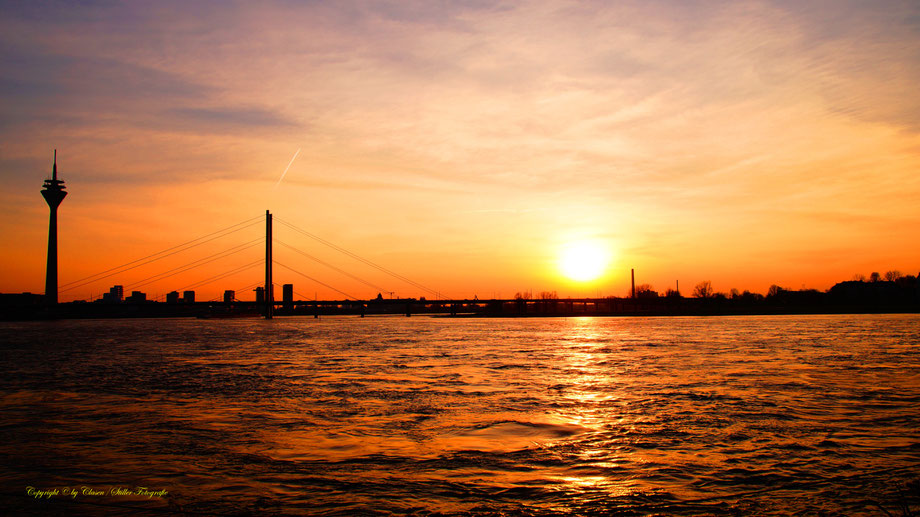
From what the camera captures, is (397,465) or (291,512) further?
(397,465)

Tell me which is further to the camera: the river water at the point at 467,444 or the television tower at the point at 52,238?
the television tower at the point at 52,238

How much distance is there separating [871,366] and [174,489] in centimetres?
2630

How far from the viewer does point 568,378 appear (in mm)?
22547

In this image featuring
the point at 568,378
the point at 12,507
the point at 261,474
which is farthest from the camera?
the point at 568,378

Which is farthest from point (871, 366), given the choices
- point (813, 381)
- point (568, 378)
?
point (568, 378)

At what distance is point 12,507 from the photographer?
775cm

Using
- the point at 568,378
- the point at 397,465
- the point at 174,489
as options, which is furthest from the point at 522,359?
the point at 174,489

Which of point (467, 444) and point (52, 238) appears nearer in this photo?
point (467, 444)

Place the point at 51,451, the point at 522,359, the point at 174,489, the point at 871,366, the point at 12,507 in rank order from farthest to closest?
the point at 522,359 < the point at 871,366 < the point at 51,451 < the point at 174,489 < the point at 12,507

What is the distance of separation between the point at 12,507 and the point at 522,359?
25.5m

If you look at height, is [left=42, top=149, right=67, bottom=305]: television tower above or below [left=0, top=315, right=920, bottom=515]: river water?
above

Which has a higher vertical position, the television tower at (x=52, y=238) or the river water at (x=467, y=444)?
the television tower at (x=52, y=238)

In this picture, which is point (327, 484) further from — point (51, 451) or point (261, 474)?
point (51, 451)

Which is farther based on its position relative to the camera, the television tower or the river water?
the television tower
